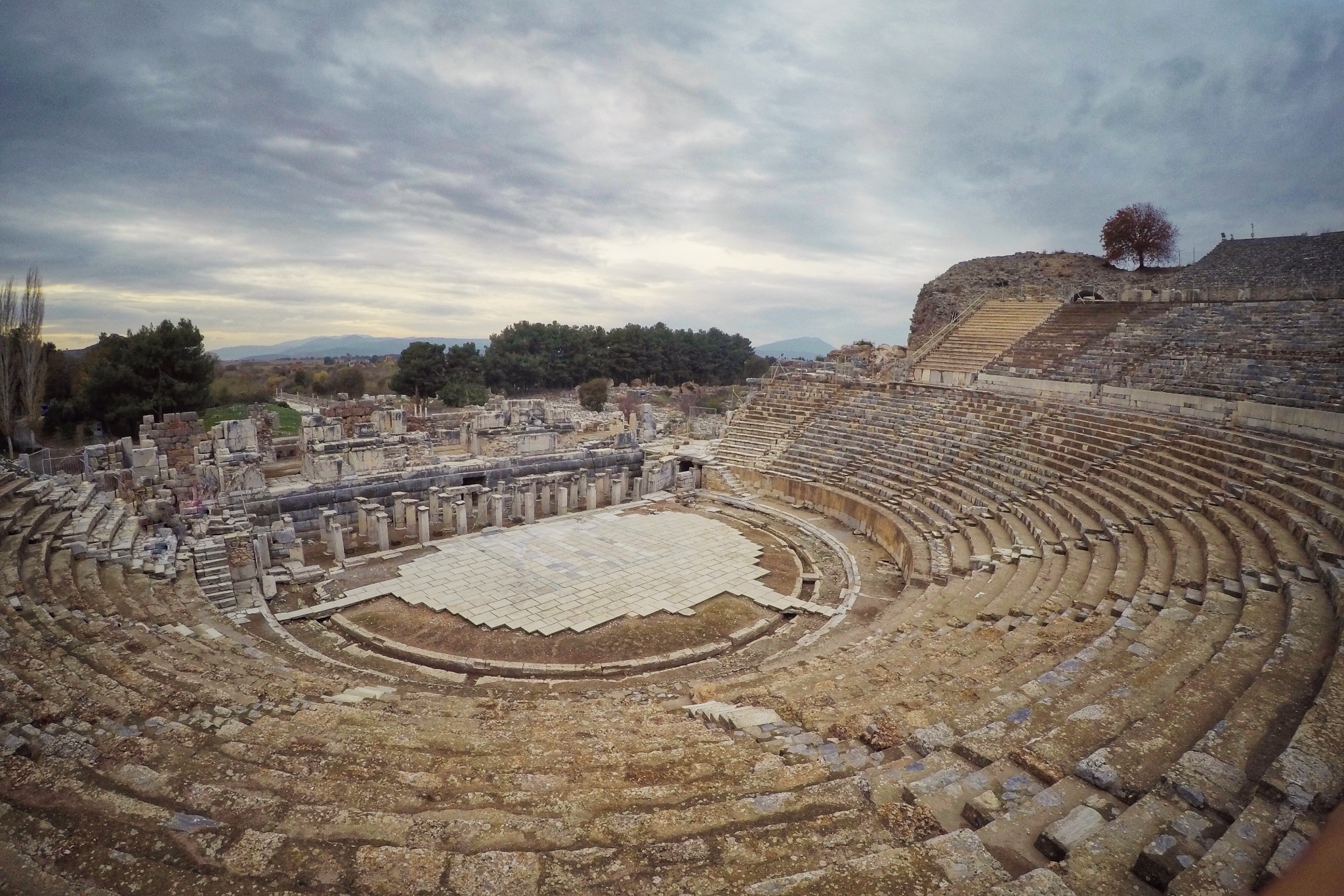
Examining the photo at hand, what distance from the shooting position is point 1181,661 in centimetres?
565

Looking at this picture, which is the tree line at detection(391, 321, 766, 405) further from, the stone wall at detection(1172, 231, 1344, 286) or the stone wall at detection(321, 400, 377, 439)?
the stone wall at detection(1172, 231, 1344, 286)

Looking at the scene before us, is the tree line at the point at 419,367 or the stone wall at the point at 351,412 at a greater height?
the tree line at the point at 419,367

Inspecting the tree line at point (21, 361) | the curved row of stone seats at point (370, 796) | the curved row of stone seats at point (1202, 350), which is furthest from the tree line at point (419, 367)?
the curved row of stone seats at point (1202, 350)

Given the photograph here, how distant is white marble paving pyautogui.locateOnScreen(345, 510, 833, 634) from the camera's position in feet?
38.2

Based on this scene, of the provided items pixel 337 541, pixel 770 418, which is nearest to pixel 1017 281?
pixel 770 418

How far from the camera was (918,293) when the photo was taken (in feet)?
130

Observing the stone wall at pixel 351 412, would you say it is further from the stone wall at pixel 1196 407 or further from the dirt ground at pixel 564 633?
the stone wall at pixel 1196 407

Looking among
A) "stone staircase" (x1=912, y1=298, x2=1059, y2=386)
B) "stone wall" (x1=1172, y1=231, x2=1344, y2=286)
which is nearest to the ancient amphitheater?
"stone staircase" (x1=912, y1=298, x2=1059, y2=386)

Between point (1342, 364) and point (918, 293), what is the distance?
27.3 metres

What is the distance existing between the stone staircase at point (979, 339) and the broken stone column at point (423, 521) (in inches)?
782

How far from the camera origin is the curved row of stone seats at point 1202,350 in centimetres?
1379

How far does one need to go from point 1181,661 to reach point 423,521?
561 inches

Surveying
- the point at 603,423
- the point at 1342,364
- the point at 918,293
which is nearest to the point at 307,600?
the point at 603,423

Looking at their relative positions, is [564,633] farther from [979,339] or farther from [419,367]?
[419,367]
